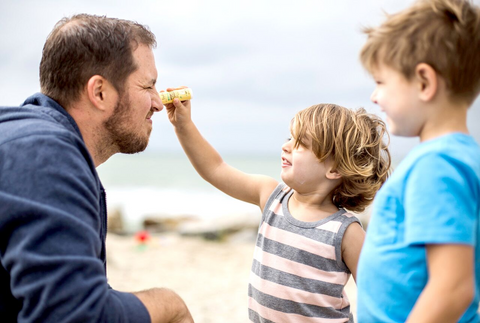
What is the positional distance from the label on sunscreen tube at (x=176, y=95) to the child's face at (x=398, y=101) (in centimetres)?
147

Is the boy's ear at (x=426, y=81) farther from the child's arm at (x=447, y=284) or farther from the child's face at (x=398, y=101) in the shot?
the child's arm at (x=447, y=284)

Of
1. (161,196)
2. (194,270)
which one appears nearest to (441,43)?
(194,270)

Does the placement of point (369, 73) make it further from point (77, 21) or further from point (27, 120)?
point (77, 21)

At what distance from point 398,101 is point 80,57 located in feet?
5.33

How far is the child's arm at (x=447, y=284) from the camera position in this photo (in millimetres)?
1362

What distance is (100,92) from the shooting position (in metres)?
2.47

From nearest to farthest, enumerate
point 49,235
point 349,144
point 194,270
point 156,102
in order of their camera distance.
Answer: point 49,235
point 349,144
point 156,102
point 194,270

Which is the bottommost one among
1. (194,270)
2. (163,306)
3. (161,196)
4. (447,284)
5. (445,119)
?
(161,196)

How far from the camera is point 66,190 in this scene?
1795 millimetres

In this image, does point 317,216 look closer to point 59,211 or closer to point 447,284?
point 447,284

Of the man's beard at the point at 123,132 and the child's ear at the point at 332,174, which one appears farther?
the man's beard at the point at 123,132

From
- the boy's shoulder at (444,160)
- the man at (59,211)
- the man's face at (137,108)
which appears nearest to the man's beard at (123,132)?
the man's face at (137,108)

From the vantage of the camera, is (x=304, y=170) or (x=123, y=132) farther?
(x=123, y=132)

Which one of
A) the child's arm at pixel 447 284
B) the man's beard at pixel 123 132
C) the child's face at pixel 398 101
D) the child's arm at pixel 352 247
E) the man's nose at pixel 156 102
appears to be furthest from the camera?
the man's nose at pixel 156 102
